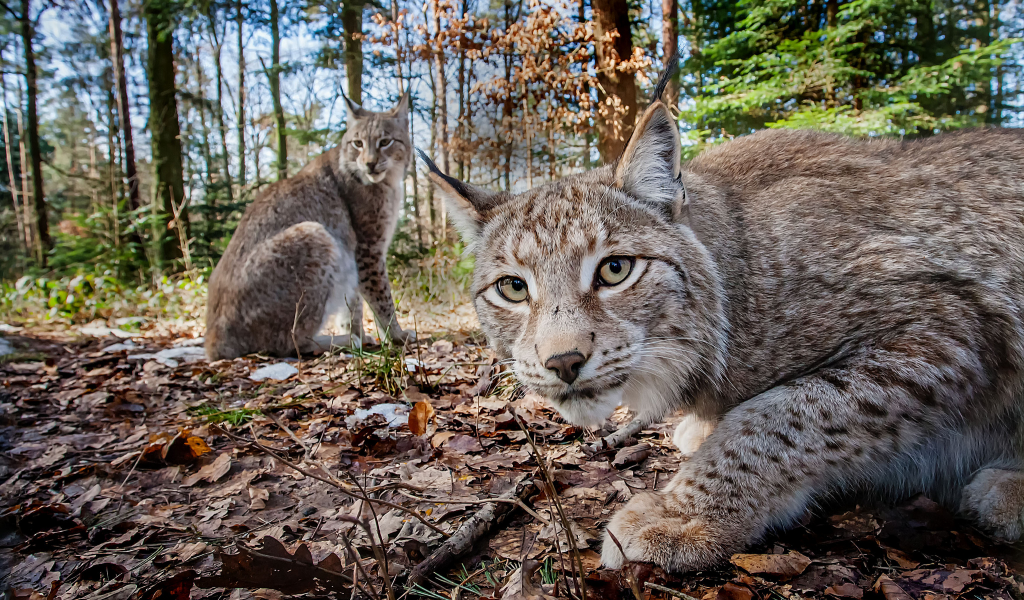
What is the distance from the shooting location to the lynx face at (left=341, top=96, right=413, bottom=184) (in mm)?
6578

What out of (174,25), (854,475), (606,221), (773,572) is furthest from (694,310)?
(174,25)

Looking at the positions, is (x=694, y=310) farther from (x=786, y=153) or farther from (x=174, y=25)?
(x=174, y=25)

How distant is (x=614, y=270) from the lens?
209 centimetres

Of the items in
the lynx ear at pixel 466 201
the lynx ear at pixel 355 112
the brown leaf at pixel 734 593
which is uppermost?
the lynx ear at pixel 355 112

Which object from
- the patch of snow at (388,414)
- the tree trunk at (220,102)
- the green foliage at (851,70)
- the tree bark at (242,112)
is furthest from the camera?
the tree bark at (242,112)

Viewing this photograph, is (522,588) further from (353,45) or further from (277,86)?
(277,86)

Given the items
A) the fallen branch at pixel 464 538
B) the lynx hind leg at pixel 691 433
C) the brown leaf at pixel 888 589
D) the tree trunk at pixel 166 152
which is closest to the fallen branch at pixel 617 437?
A: the lynx hind leg at pixel 691 433

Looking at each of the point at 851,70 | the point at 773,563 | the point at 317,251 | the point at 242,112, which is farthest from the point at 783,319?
the point at 242,112

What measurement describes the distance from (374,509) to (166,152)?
34.5 feet

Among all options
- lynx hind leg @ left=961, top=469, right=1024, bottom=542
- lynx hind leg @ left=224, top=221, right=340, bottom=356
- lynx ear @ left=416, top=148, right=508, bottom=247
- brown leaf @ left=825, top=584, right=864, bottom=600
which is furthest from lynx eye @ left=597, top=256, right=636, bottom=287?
lynx hind leg @ left=224, top=221, right=340, bottom=356

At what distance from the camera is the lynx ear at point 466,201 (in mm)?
2488

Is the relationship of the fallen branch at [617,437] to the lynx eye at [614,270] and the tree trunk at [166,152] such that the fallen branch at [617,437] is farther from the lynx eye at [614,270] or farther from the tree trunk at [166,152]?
the tree trunk at [166,152]

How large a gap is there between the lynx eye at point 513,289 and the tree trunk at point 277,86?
710 centimetres

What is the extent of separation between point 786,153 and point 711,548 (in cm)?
173
